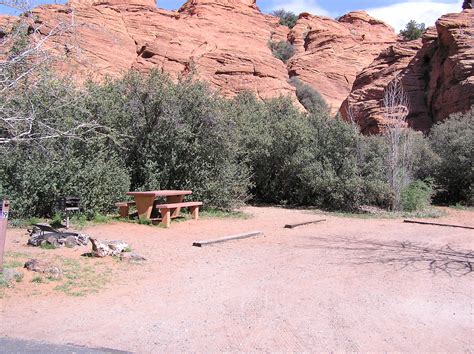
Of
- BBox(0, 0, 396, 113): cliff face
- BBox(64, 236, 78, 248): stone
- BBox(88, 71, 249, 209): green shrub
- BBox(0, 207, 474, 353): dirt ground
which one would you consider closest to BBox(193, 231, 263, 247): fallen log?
BBox(0, 207, 474, 353): dirt ground

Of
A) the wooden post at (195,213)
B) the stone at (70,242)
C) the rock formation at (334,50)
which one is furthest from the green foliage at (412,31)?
the stone at (70,242)

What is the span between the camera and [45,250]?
7801mm

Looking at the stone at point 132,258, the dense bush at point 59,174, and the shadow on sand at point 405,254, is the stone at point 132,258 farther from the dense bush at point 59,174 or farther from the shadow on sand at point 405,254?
the dense bush at point 59,174

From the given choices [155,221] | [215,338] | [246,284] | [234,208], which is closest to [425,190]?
[234,208]

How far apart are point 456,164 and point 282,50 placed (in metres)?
41.5

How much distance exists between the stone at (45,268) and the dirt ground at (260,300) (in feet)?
0.80

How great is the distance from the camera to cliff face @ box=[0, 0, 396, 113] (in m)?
41.8

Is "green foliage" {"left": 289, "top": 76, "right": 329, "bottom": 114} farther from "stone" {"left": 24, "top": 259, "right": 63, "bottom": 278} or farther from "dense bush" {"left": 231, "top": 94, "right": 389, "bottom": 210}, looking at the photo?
"stone" {"left": 24, "top": 259, "right": 63, "bottom": 278}

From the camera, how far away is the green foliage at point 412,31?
46781 millimetres

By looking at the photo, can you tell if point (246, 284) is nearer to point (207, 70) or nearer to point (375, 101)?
point (375, 101)

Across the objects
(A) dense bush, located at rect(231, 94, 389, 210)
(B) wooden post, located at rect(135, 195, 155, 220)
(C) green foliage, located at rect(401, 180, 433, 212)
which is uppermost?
(A) dense bush, located at rect(231, 94, 389, 210)

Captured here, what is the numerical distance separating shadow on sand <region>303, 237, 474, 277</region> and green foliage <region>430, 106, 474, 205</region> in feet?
40.3

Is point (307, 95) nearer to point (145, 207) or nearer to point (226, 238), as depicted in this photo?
point (145, 207)

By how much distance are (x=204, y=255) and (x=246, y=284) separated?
2031 millimetres
